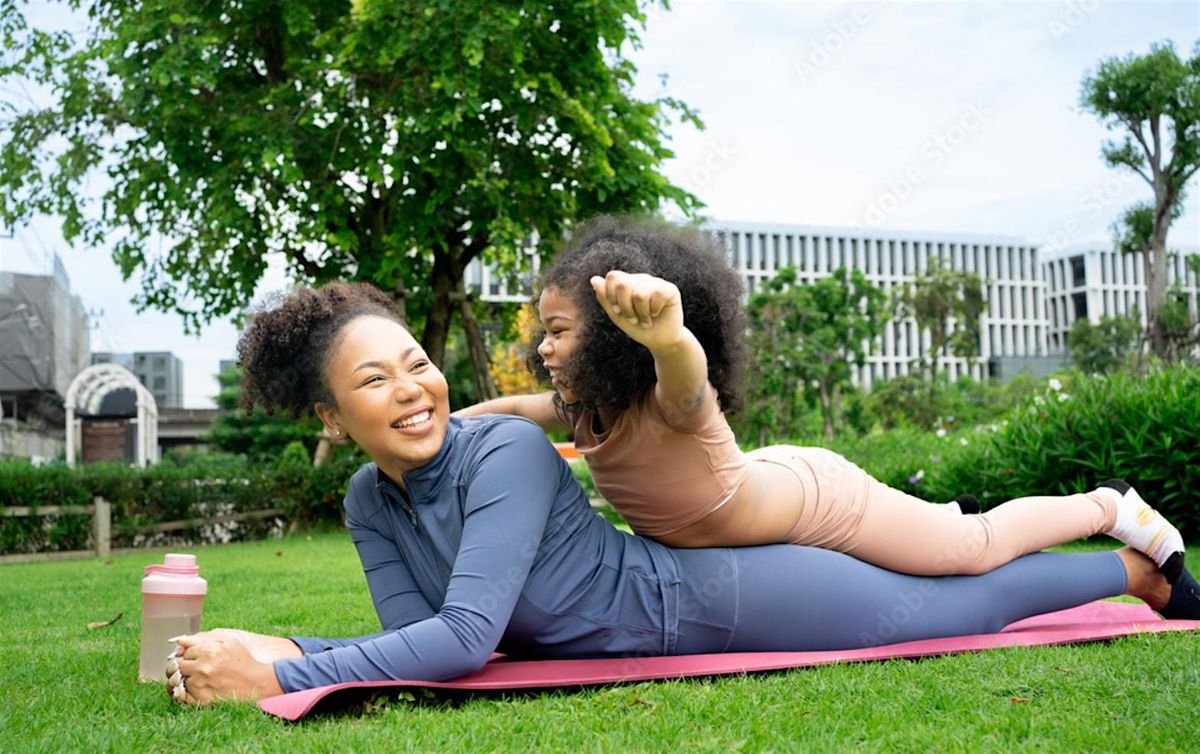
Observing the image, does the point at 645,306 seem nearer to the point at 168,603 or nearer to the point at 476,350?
the point at 168,603

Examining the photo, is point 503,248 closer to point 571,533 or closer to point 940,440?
point 940,440

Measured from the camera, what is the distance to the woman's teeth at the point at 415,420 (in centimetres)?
291

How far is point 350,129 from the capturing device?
41.8 ft

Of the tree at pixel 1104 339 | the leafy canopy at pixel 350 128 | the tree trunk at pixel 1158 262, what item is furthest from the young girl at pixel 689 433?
the tree at pixel 1104 339

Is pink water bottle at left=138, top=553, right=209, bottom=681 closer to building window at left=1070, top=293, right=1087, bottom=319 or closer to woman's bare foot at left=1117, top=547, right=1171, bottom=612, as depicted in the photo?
woman's bare foot at left=1117, top=547, right=1171, bottom=612

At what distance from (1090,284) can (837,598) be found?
8528 centimetres

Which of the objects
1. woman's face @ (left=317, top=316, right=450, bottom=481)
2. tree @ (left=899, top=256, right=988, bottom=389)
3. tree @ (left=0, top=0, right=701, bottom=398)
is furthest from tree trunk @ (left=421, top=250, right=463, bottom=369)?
tree @ (left=899, top=256, right=988, bottom=389)

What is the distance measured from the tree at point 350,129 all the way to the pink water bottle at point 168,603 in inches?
340

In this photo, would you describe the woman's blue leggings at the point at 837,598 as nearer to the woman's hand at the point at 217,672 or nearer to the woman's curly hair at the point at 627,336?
the woman's curly hair at the point at 627,336

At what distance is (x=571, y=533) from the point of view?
9.71 ft

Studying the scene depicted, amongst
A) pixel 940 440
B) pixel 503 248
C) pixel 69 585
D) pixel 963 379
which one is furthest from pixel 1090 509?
pixel 963 379

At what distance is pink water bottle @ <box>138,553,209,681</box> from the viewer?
10.2 ft

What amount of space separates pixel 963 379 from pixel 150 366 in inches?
2242

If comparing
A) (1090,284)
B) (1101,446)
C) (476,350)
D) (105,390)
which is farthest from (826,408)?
(1090,284)
